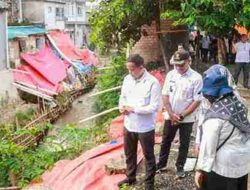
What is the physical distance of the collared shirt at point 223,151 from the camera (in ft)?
12.8

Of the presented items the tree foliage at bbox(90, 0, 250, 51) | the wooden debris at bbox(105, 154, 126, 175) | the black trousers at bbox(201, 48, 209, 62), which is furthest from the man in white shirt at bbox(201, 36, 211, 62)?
the wooden debris at bbox(105, 154, 126, 175)

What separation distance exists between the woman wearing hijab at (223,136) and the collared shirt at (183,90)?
181 cm

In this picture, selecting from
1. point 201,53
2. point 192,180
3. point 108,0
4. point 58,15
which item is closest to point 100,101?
point 108,0

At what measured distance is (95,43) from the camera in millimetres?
14320

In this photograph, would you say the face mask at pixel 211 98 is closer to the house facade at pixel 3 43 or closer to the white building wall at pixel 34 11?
the house facade at pixel 3 43

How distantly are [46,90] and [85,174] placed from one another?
1337 centimetres

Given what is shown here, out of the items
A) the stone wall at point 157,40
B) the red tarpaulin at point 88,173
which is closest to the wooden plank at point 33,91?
the stone wall at point 157,40

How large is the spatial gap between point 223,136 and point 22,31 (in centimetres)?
2202

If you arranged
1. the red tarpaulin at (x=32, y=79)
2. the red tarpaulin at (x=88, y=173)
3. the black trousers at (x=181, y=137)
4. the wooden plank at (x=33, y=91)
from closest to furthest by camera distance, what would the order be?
the black trousers at (x=181, y=137), the red tarpaulin at (x=88, y=173), the wooden plank at (x=33, y=91), the red tarpaulin at (x=32, y=79)

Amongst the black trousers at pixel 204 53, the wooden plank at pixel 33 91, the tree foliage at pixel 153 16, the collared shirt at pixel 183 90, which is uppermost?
the tree foliage at pixel 153 16

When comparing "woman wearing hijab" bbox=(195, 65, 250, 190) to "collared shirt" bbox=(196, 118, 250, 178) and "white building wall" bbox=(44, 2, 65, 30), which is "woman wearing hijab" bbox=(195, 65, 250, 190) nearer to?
"collared shirt" bbox=(196, 118, 250, 178)

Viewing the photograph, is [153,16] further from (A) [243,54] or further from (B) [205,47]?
(B) [205,47]

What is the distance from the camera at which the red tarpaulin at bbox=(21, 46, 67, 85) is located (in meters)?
21.7

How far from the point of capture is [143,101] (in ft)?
18.6
